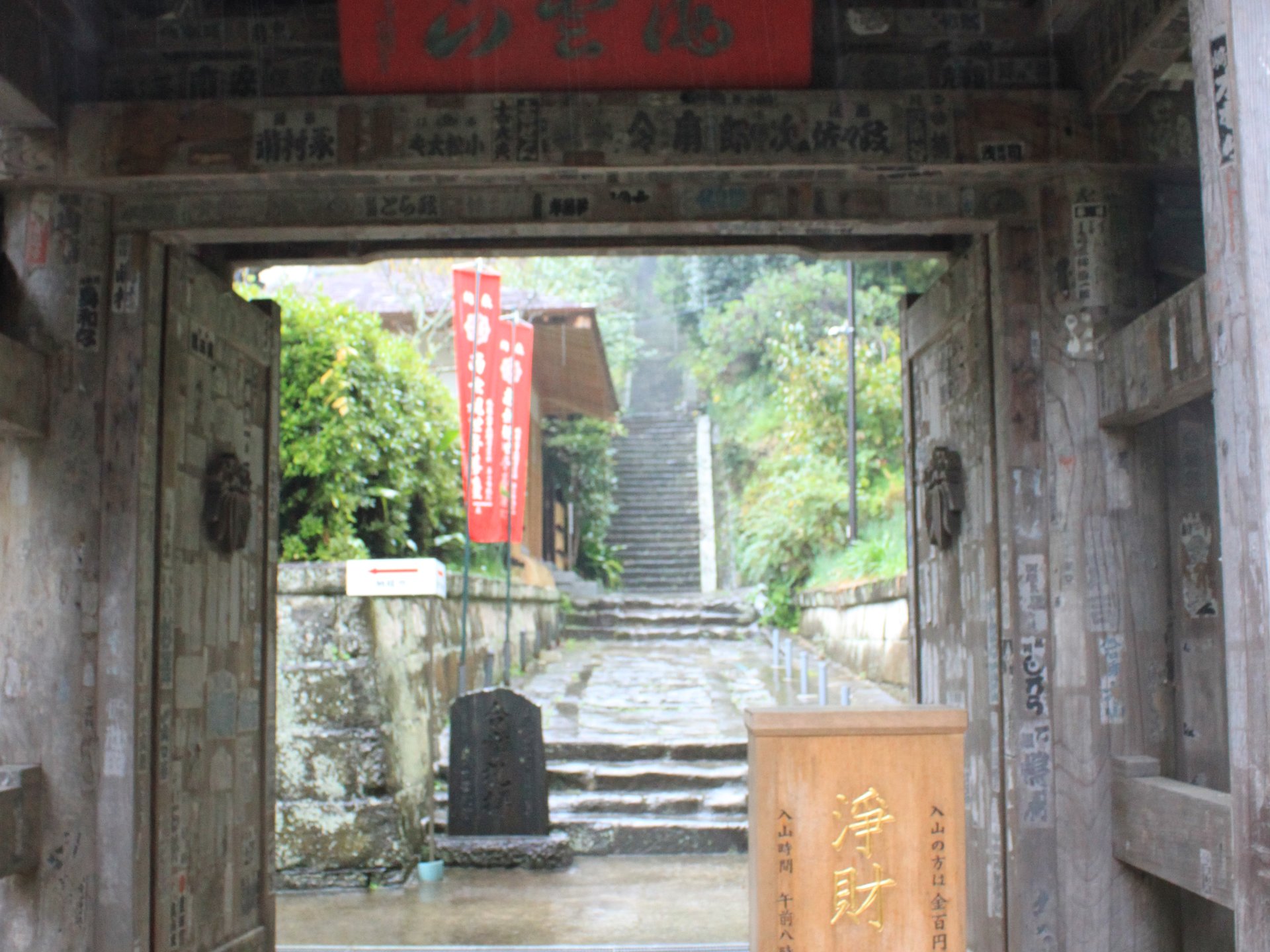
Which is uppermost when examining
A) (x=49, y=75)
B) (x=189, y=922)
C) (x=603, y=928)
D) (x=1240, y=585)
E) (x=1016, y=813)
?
(x=49, y=75)

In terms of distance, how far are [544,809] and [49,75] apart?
5235 mm

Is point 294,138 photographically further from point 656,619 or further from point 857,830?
point 656,619

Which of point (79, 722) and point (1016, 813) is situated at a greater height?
point (79, 722)

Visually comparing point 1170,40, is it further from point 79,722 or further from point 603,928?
point 603,928

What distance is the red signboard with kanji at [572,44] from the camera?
4102 mm

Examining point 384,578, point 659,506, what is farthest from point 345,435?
point 659,506

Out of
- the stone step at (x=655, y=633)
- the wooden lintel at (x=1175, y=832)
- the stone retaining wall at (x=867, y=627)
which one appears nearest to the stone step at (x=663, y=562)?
the stone step at (x=655, y=633)

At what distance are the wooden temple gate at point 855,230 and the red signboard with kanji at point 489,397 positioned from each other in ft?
15.4

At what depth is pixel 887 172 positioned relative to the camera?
4293 mm

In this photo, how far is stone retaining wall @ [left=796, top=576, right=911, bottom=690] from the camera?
988cm

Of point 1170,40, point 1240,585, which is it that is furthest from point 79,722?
point 1170,40

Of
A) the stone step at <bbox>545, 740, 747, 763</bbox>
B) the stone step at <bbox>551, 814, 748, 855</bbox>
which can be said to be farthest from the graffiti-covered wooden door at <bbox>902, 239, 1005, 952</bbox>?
the stone step at <bbox>545, 740, 747, 763</bbox>

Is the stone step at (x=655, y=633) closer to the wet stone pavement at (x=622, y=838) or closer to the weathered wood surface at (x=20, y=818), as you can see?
the wet stone pavement at (x=622, y=838)

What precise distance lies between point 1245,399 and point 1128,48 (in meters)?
1.85
